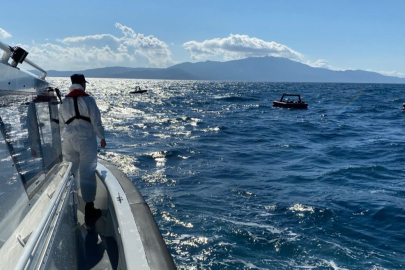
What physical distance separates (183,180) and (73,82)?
7.56 m

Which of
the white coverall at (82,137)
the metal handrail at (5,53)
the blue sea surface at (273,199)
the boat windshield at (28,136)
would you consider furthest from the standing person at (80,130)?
the blue sea surface at (273,199)

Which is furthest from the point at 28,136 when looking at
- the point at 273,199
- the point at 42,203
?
the point at 273,199

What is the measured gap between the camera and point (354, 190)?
10477 millimetres

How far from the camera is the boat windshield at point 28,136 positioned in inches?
83.2

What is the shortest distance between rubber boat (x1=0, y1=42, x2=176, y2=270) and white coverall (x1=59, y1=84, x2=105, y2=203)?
0.13 m

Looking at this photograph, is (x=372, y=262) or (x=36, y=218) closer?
(x=36, y=218)

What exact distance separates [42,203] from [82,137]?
185 cm

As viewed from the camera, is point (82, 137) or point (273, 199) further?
point (273, 199)

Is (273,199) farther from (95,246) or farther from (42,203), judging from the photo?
(42,203)

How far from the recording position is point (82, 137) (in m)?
4.09

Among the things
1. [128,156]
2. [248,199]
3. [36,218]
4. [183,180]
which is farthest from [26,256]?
[128,156]

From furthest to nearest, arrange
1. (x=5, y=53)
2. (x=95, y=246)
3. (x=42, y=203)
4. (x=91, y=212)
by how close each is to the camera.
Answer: (x=91, y=212), (x=95, y=246), (x=42, y=203), (x=5, y=53)

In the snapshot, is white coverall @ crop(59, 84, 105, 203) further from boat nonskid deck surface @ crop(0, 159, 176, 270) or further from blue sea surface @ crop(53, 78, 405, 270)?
blue sea surface @ crop(53, 78, 405, 270)

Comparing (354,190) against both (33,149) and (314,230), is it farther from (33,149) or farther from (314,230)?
(33,149)
